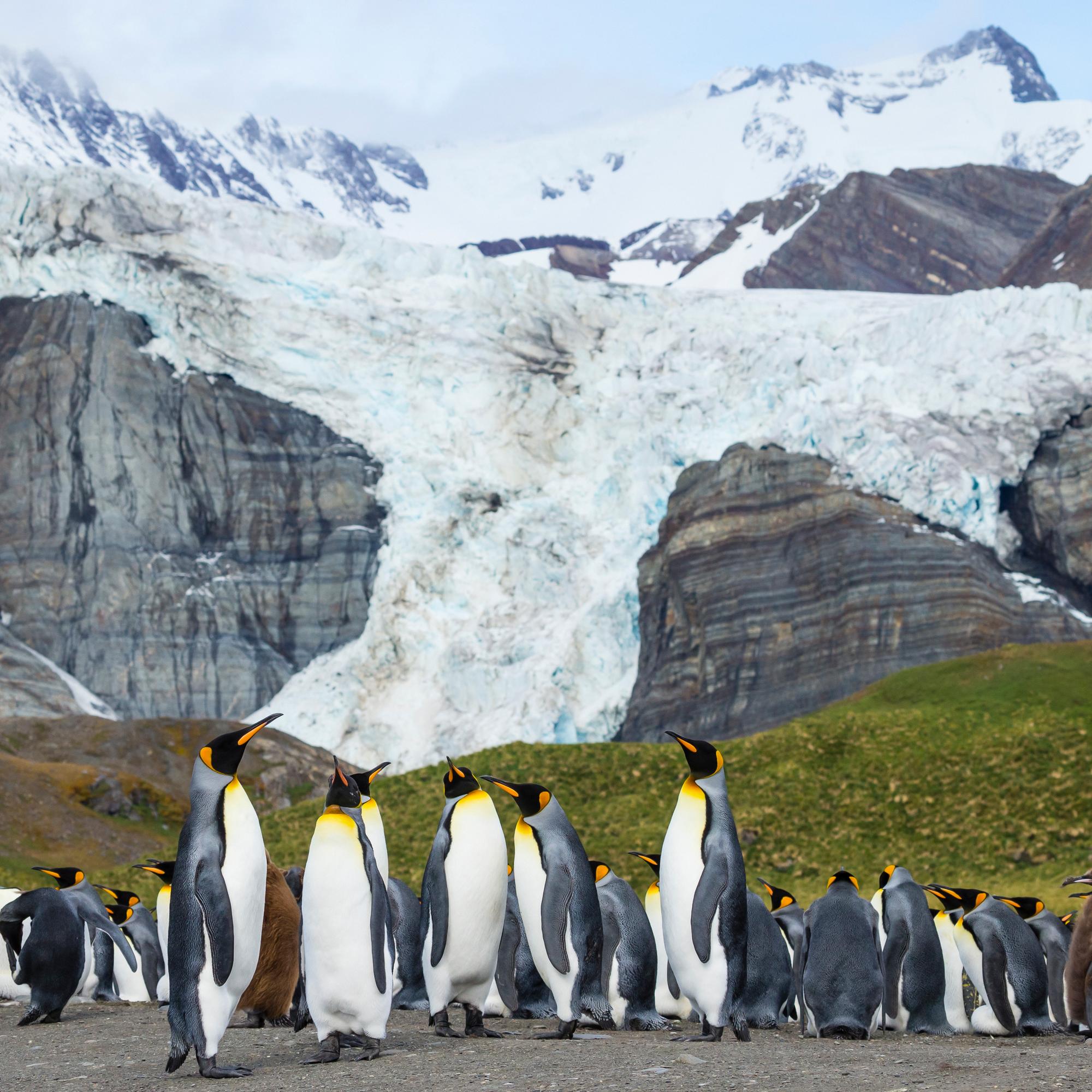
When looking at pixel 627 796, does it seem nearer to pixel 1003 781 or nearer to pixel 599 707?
pixel 1003 781

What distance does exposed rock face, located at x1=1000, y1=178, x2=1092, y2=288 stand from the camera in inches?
2785

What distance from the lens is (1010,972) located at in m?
10.5

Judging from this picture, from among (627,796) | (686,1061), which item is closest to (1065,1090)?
(686,1061)

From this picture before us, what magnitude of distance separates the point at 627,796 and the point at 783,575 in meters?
27.4

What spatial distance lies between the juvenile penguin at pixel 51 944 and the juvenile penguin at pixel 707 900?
4.60 m

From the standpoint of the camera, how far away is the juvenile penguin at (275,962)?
10031mm

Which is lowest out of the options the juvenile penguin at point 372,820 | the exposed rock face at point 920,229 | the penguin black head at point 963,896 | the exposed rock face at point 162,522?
the penguin black head at point 963,896

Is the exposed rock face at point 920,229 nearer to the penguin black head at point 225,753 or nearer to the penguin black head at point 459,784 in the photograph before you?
the penguin black head at point 459,784

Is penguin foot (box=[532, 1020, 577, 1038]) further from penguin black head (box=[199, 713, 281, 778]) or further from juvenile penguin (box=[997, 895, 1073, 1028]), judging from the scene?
juvenile penguin (box=[997, 895, 1073, 1028])

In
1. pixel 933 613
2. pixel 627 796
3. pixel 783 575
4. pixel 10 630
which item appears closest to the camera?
pixel 627 796

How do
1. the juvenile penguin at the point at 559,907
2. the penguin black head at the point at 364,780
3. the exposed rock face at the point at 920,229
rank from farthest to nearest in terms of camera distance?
the exposed rock face at the point at 920,229
the penguin black head at the point at 364,780
the juvenile penguin at the point at 559,907

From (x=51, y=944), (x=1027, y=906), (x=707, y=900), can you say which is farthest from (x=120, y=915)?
(x=1027, y=906)

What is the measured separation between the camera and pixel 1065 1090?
20.9 feet

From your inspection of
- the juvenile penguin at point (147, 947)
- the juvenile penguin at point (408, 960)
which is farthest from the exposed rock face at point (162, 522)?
the juvenile penguin at point (408, 960)
